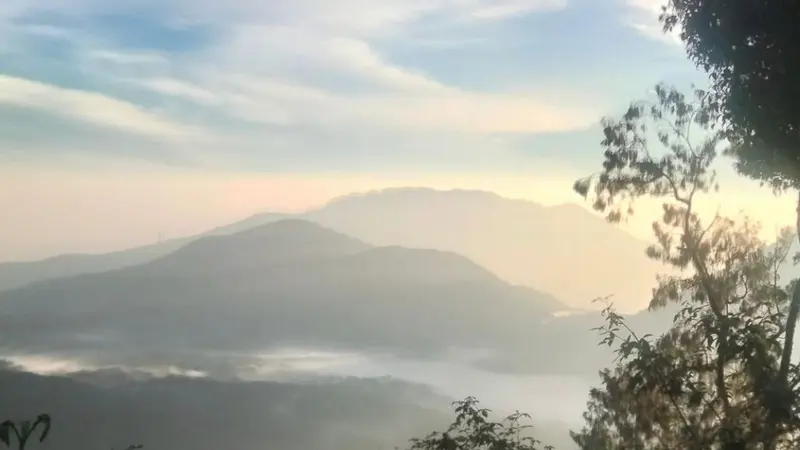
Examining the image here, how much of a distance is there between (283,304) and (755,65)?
94610 millimetres

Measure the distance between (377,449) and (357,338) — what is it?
87.7 ft

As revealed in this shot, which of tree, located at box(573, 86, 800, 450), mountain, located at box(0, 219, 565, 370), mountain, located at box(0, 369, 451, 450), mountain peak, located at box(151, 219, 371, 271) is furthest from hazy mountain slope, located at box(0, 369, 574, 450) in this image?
tree, located at box(573, 86, 800, 450)

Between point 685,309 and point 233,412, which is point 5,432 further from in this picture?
point 233,412

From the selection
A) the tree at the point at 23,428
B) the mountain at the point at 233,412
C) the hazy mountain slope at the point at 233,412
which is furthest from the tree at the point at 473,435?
the mountain at the point at 233,412

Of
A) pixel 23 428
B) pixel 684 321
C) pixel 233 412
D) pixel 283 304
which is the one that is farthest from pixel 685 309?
pixel 283 304

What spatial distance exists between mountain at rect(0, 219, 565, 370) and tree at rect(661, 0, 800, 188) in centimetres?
6091

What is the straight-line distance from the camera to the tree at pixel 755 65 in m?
6.14

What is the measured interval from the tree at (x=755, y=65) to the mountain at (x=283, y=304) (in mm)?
60914

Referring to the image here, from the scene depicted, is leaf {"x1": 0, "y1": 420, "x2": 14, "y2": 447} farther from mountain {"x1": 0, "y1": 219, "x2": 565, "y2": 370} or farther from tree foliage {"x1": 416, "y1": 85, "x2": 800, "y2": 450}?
mountain {"x1": 0, "y1": 219, "x2": 565, "y2": 370}

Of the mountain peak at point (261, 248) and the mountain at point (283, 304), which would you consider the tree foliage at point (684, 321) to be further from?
the mountain peak at point (261, 248)

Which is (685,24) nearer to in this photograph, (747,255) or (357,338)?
(747,255)

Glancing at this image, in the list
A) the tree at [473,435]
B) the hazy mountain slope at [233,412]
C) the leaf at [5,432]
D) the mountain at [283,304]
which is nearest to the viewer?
the leaf at [5,432]

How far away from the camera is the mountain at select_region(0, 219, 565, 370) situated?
73.4 meters

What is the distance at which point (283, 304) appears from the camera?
98625mm
